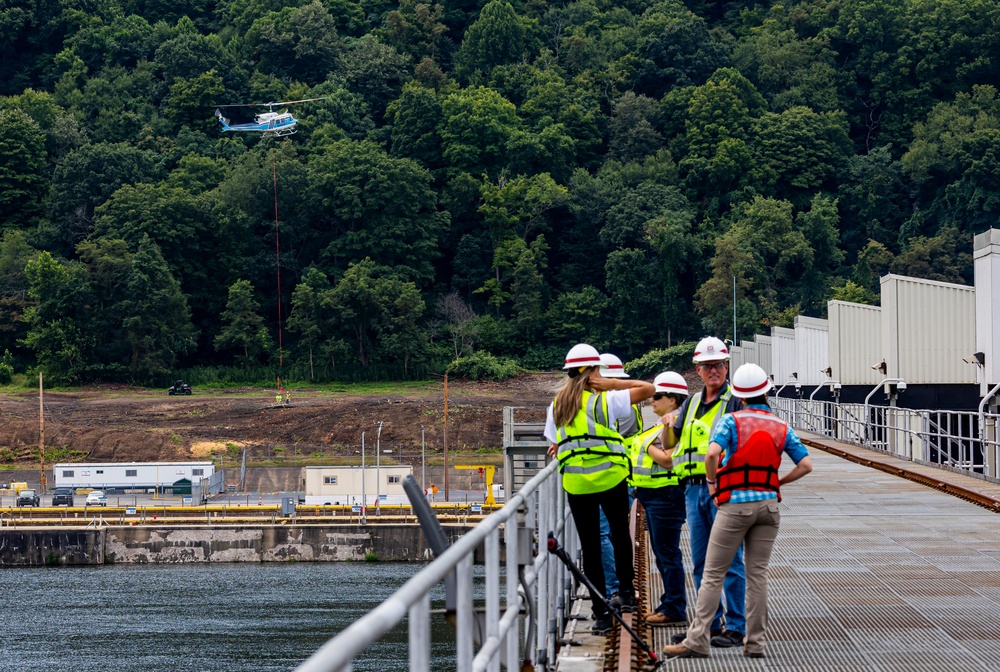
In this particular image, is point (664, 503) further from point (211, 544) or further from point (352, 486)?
point (352, 486)

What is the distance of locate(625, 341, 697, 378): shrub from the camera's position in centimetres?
8031

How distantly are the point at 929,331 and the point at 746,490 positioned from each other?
24742 millimetres

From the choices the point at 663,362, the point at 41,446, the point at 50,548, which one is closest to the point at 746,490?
the point at 50,548

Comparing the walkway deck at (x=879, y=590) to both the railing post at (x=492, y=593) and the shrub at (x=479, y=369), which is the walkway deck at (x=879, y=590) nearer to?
the railing post at (x=492, y=593)

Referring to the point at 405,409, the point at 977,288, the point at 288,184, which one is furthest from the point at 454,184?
the point at 977,288

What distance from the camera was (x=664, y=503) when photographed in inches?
325

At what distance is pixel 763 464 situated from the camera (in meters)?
6.90

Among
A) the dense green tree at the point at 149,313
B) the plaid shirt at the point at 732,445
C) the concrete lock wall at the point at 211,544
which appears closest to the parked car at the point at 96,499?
the concrete lock wall at the point at 211,544

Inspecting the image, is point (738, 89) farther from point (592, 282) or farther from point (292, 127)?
point (292, 127)

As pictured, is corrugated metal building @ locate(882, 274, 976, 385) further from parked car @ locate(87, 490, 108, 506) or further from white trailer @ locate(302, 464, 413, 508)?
parked car @ locate(87, 490, 108, 506)

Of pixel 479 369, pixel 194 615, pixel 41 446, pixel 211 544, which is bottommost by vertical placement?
pixel 194 615

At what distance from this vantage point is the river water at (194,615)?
33500 millimetres

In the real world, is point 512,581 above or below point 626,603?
above

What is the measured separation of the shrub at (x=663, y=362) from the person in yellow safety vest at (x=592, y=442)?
71.9 metres
